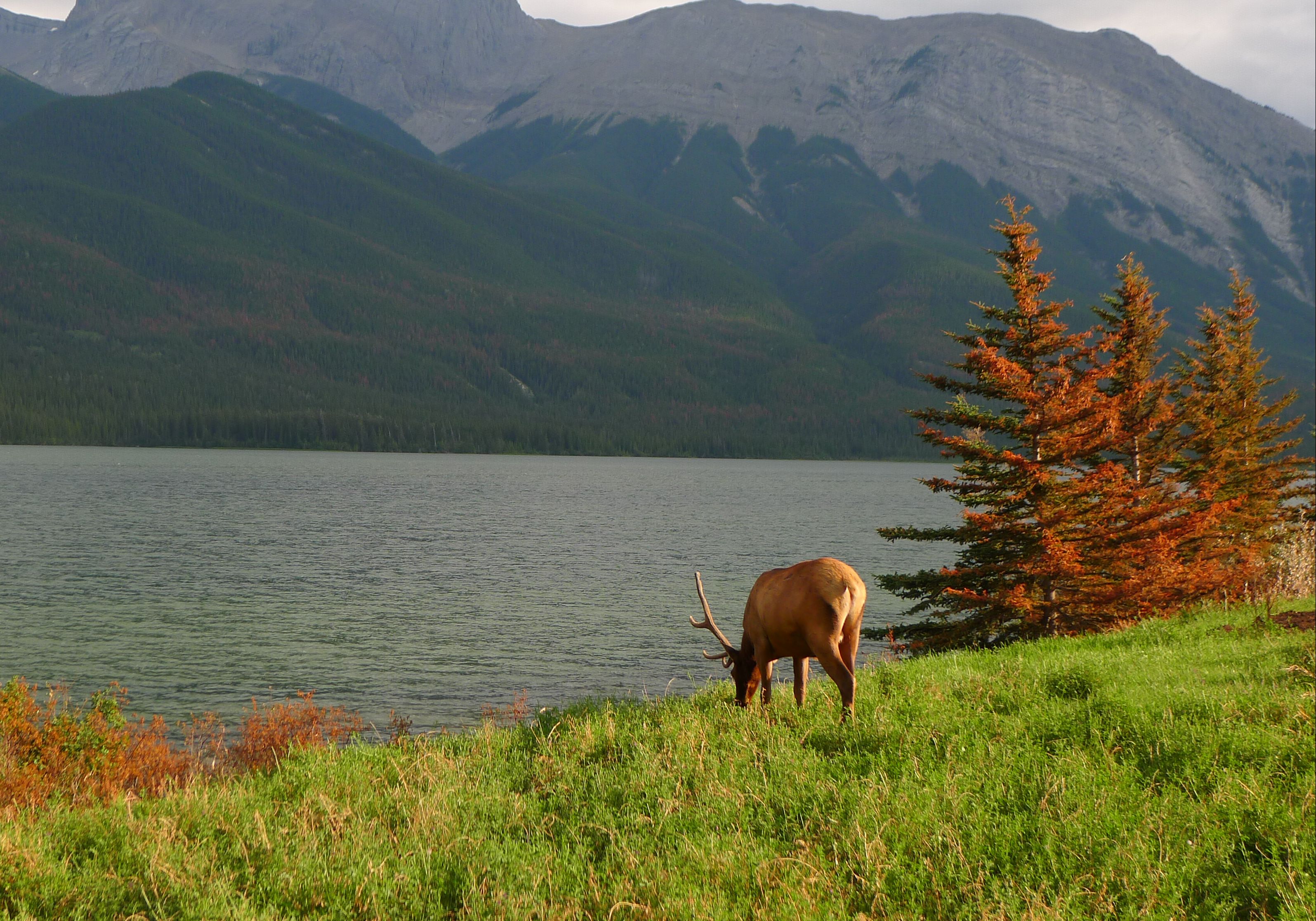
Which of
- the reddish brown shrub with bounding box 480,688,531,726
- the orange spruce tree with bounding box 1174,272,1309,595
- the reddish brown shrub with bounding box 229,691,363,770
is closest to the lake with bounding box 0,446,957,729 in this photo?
the reddish brown shrub with bounding box 480,688,531,726

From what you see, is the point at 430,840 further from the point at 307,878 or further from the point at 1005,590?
the point at 1005,590

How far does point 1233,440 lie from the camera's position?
3631cm

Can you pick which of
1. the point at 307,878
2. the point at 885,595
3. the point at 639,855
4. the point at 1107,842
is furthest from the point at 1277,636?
the point at 885,595

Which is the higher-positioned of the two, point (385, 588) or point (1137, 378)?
point (1137, 378)

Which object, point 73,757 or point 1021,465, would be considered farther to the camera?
point 1021,465

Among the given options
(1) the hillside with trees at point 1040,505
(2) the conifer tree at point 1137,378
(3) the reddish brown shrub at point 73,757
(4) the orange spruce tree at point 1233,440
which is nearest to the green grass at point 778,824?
(3) the reddish brown shrub at point 73,757

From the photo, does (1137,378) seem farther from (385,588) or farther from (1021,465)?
(385,588)

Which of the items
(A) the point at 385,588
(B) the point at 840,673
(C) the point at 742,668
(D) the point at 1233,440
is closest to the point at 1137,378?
(D) the point at 1233,440

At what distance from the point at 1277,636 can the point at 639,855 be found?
461 inches

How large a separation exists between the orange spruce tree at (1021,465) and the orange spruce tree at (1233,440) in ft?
33.6

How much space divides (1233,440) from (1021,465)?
18.9 meters

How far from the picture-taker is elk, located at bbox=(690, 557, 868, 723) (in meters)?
11.3

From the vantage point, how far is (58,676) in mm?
27641

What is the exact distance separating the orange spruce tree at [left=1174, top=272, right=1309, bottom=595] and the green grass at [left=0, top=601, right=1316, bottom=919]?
77.4 feet
